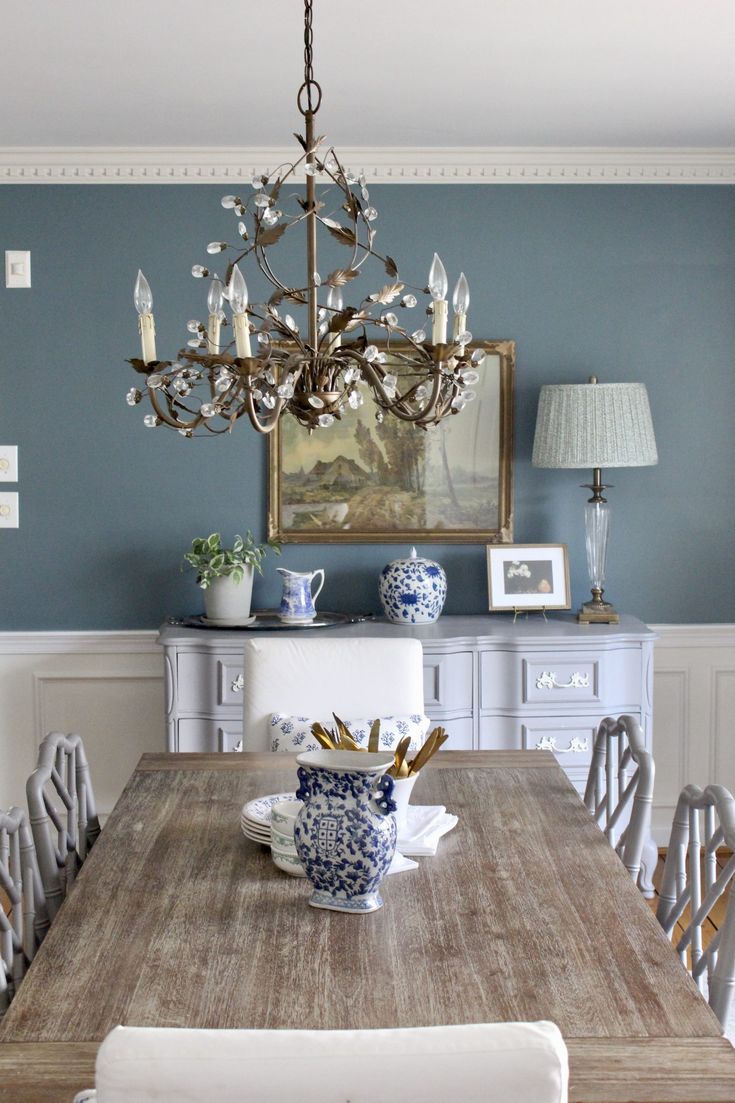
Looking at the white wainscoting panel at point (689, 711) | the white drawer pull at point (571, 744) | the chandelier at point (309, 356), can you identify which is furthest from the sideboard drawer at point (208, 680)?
the chandelier at point (309, 356)

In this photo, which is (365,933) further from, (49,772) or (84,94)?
(84,94)

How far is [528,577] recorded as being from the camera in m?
4.10

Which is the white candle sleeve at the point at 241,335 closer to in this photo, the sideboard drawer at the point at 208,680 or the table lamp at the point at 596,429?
the sideboard drawer at the point at 208,680

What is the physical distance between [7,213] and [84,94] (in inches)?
32.6

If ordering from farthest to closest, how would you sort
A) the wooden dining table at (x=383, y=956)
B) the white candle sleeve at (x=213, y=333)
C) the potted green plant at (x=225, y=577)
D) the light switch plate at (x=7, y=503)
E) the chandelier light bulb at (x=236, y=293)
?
the light switch plate at (x=7, y=503), the potted green plant at (x=225, y=577), the white candle sleeve at (x=213, y=333), the chandelier light bulb at (x=236, y=293), the wooden dining table at (x=383, y=956)

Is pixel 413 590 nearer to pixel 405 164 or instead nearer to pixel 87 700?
pixel 87 700

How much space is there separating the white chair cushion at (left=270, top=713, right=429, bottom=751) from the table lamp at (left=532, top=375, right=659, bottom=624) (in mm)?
1250

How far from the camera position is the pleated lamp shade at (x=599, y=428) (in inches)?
150

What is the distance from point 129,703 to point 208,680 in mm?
596

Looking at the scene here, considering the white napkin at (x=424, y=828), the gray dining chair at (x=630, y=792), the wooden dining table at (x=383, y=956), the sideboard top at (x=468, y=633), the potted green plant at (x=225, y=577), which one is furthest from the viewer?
the potted green plant at (x=225, y=577)

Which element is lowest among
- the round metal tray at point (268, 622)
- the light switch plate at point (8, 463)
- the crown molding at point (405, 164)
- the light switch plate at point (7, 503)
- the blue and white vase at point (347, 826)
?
the blue and white vase at point (347, 826)

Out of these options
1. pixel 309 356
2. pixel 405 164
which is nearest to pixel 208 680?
pixel 405 164

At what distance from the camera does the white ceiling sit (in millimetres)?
2777

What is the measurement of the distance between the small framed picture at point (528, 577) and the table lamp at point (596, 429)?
0.19 meters
